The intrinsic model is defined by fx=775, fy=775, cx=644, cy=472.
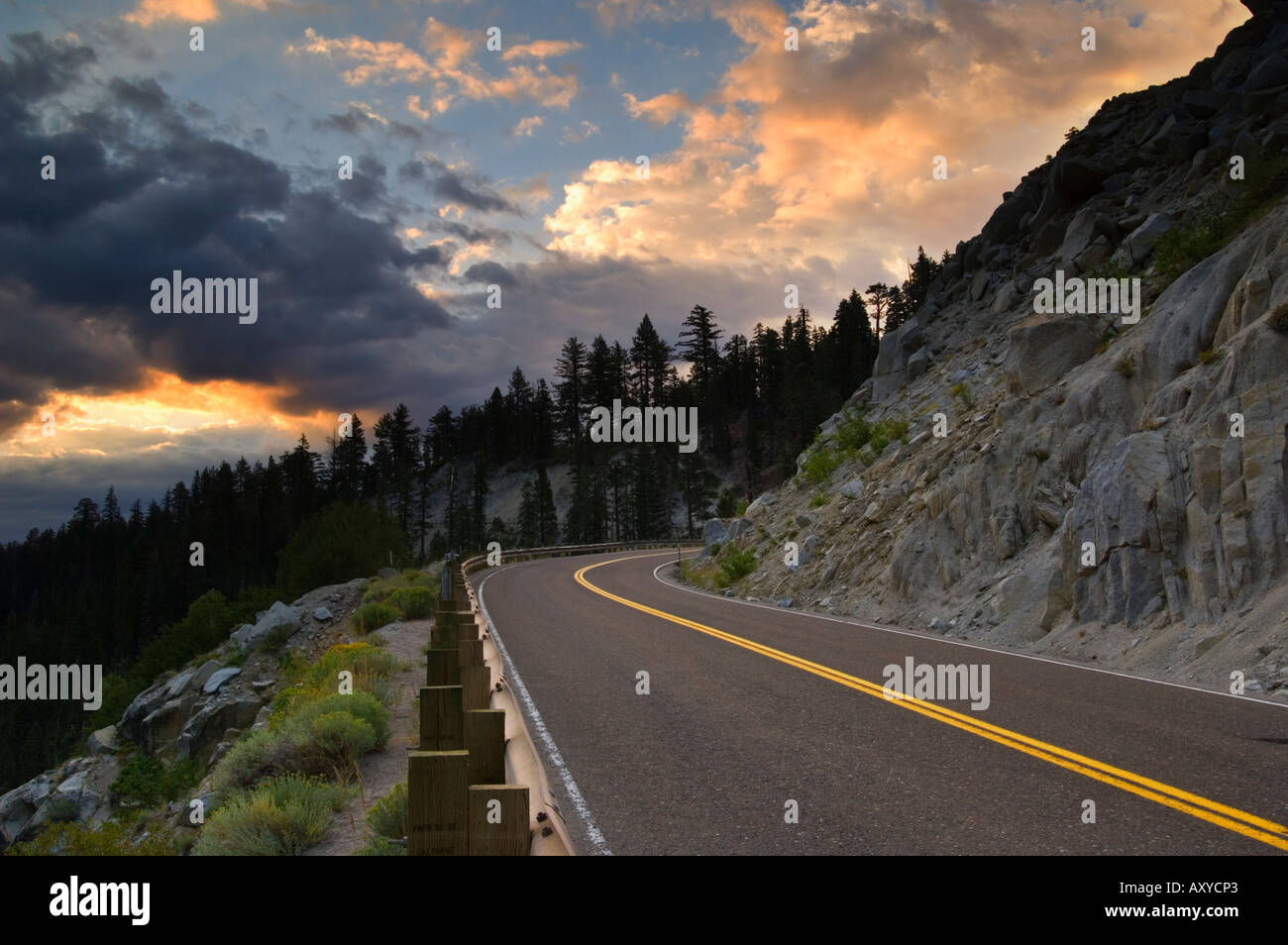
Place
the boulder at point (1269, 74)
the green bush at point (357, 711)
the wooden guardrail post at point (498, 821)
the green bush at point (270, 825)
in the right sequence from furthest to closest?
the boulder at point (1269, 74)
the green bush at point (357, 711)
the green bush at point (270, 825)
the wooden guardrail post at point (498, 821)

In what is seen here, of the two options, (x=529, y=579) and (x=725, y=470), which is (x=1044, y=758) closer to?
(x=529, y=579)

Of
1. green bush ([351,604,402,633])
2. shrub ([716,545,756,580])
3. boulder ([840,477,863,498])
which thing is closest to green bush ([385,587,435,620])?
green bush ([351,604,402,633])

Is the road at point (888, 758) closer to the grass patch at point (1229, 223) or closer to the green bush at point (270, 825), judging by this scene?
the green bush at point (270, 825)

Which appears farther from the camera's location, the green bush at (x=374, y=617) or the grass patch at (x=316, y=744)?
the green bush at (x=374, y=617)

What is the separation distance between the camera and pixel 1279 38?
27.2m

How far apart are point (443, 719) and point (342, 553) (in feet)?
142

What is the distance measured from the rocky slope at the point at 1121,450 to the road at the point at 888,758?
2.35m

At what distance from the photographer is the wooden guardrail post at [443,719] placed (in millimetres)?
4566

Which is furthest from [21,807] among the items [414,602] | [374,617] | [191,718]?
[414,602]

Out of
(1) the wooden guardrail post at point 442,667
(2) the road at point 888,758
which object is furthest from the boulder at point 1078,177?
(1) the wooden guardrail post at point 442,667

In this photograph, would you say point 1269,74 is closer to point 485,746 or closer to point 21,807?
point 485,746

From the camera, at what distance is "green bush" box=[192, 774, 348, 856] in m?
5.30

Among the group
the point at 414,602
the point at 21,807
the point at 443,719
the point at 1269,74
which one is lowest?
the point at 21,807

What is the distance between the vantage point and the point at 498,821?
9.71ft
